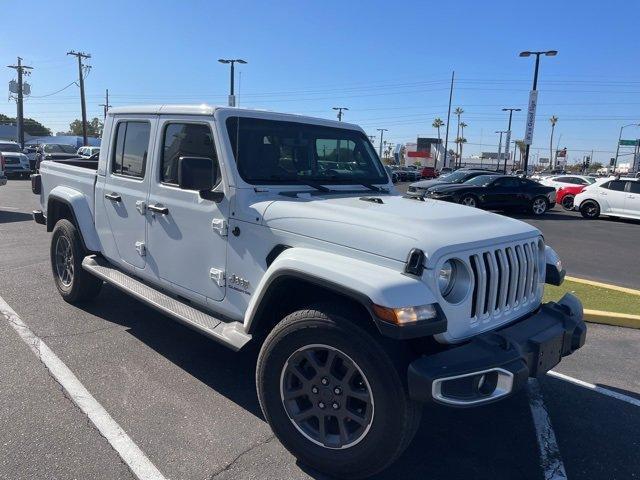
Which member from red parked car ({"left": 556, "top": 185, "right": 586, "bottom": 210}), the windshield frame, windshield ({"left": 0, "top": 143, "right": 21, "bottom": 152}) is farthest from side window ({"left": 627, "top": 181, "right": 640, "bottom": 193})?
windshield ({"left": 0, "top": 143, "right": 21, "bottom": 152})

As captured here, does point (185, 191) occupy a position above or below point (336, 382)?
above

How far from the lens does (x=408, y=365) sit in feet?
8.37

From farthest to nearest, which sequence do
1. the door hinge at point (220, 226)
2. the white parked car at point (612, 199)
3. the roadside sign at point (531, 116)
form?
the roadside sign at point (531, 116) < the white parked car at point (612, 199) < the door hinge at point (220, 226)

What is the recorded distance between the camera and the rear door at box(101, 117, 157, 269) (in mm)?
4344

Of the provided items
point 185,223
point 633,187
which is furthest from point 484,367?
point 633,187

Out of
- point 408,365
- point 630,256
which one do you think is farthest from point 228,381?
point 630,256

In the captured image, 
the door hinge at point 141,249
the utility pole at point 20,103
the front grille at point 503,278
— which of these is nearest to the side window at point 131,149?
the door hinge at point 141,249

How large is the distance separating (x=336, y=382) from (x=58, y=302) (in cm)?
416

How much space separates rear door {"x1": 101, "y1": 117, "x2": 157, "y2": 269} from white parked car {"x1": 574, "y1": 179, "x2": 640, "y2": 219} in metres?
17.5

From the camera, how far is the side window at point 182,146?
3.75 meters

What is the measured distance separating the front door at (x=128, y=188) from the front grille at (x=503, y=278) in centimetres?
Answer: 276

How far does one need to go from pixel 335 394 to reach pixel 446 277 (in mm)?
879

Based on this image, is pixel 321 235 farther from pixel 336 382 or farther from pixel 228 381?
pixel 228 381

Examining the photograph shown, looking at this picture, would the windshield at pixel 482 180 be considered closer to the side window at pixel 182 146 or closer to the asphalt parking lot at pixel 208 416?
the asphalt parking lot at pixel 208 416
